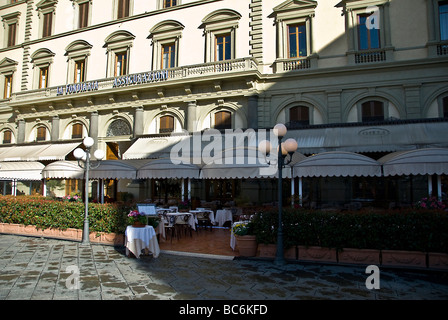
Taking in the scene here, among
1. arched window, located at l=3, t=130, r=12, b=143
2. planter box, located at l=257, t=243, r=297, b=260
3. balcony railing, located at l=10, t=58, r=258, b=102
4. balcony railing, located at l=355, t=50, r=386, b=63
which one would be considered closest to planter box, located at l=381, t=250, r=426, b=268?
planter box, located at l=257, t=243, r=297, b=260

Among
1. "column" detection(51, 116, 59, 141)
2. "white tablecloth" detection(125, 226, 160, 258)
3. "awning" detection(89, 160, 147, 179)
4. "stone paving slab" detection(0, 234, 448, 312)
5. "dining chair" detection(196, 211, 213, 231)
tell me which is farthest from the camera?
"column" detection(51, 116, 59, 141)

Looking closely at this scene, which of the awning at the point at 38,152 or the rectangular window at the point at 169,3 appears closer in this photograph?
the rectangular window at the point at 169,3

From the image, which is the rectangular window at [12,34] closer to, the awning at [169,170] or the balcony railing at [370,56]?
the awning at [169,170]

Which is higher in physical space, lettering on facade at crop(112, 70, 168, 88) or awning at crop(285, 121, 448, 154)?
lettering on facade at crop(112, 70, 168, 88)

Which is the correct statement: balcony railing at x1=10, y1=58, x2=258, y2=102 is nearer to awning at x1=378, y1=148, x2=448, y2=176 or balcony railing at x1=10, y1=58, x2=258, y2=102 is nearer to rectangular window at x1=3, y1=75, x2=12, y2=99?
rectangular window at x1=3, y1=75, x2=12, y2=99

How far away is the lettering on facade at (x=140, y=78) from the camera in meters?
18.8

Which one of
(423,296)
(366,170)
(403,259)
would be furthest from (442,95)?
(423,296)

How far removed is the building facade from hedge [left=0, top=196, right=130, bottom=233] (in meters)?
6.54

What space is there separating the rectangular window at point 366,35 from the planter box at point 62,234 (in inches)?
560

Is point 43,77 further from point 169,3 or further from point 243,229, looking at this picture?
point 243,229

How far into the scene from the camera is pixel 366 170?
35.2 feet

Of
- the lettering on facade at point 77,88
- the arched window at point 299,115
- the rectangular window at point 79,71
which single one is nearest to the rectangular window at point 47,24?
the rectangular window at point 79,71

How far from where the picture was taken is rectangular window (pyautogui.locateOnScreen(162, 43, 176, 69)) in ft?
64.6
